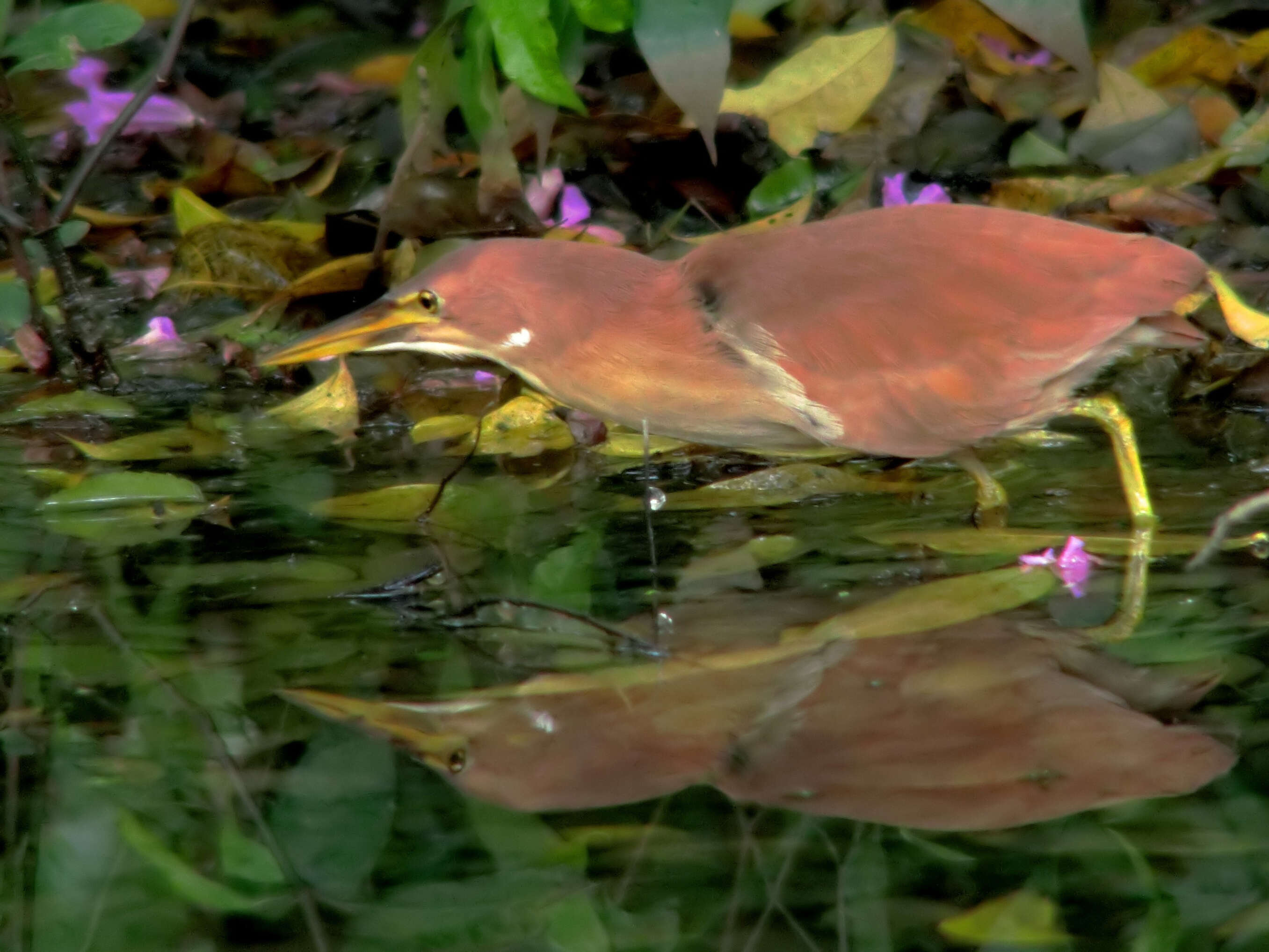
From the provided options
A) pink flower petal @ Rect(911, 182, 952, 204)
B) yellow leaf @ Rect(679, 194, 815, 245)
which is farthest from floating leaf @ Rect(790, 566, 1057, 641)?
pink flower petal @ Rect(911, 182, 952, 204)

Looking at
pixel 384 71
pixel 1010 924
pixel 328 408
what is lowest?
pixel 384 71

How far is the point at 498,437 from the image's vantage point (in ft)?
10.1

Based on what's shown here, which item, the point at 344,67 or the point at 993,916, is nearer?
the point at 993,916

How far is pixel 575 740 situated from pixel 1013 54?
3.54m

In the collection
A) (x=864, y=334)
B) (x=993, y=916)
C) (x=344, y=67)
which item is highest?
(x=993, y=916)

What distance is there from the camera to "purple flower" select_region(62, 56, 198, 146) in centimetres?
474

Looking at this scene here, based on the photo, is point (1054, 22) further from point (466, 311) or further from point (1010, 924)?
point (1010, 924)

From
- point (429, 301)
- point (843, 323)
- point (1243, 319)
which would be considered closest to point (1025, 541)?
point (843, 323)

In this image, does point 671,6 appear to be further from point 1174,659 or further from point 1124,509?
point 1174,659

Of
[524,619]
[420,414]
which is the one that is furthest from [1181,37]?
[524,619]

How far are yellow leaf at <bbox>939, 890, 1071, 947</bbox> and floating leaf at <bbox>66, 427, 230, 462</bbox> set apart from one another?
2034mm

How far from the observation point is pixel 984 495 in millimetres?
2586

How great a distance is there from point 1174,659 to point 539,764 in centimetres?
75

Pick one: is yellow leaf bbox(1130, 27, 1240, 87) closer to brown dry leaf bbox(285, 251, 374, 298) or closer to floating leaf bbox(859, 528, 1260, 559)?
brown dry leaf bbox(285, 251, 374, 298)
